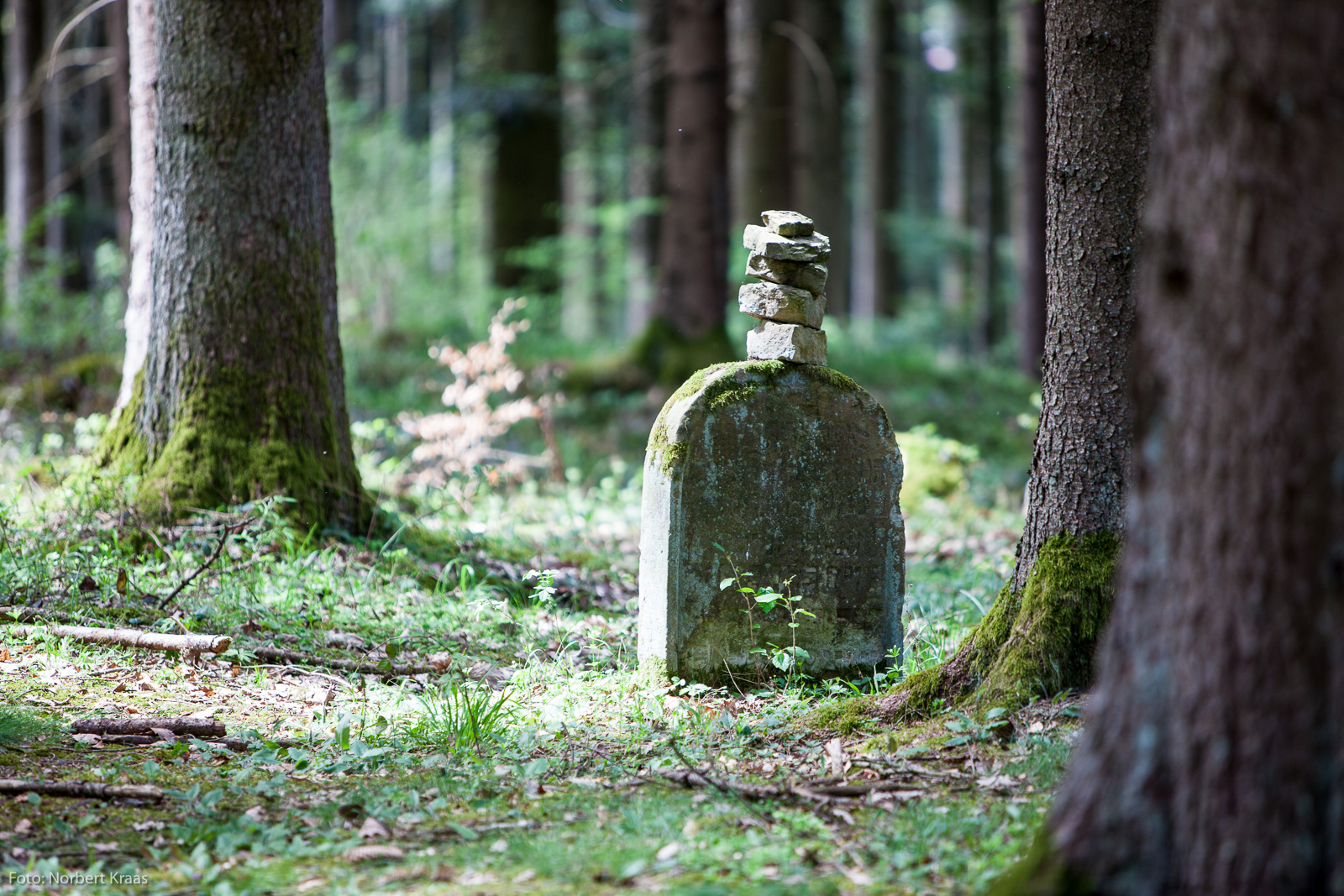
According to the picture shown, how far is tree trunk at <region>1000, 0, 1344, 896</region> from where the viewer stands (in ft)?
7.06

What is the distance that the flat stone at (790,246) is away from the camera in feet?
16.5

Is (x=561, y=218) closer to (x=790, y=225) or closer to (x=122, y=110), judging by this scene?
(x=122, y=110)

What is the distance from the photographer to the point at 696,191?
12.2m

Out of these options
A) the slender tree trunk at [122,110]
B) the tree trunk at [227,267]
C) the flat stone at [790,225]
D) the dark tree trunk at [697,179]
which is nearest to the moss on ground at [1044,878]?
the flat stone at [790,225]

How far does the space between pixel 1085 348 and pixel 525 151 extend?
14.2m

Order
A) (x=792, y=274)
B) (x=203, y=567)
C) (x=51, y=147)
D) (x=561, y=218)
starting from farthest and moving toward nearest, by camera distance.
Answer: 1. (x=561, y=218)
2. (x=51, y=147)
3. (x=203, y=567)
4. (x=792, y=274)

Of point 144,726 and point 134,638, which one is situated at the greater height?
point 134,638

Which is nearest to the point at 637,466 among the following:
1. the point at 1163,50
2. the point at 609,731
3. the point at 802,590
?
the point at 802,590

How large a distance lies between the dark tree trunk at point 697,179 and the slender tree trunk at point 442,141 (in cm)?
593

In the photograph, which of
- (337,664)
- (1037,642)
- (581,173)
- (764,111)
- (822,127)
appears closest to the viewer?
(1037,642)

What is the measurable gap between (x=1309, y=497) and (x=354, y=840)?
2.59 metres

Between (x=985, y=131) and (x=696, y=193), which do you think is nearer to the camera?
(x=696, y=193)

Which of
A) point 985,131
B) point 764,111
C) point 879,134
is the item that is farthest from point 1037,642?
point 879,134

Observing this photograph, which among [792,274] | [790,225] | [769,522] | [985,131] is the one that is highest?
[985,131]
